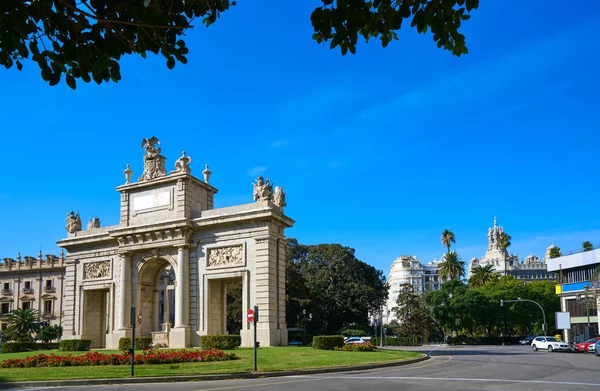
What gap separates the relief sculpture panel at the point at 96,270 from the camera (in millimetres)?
42000

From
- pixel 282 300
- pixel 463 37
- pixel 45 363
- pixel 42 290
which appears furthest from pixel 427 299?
pixel 463 37

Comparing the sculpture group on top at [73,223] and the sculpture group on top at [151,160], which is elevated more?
the sculpture group on top at [151,160]

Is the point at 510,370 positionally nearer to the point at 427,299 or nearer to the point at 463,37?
the point at 463,37

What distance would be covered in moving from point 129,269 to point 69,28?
115 feet

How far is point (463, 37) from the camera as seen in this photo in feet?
24.2

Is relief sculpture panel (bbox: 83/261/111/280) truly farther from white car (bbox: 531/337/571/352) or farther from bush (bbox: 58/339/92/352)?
white car (bbox: 531/337/571/352)

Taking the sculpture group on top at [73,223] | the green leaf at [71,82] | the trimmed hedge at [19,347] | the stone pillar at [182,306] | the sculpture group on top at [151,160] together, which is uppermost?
the sculpture group on top at [151,160]

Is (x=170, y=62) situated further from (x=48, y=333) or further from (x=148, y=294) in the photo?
(x=48, y=333)

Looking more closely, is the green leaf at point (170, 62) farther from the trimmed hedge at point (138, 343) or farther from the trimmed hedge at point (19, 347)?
the trimmed hedge at point (19, 347)

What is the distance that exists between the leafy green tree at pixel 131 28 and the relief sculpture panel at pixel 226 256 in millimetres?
28930

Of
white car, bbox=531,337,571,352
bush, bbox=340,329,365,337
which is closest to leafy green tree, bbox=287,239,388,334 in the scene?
bush, bbox=340,329,365,337

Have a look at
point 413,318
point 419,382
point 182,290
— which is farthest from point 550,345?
point 419,382

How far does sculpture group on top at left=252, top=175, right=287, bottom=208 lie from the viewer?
3603 centimetres

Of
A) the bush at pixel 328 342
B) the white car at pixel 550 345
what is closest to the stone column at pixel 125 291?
the bush at pixel 328 342
